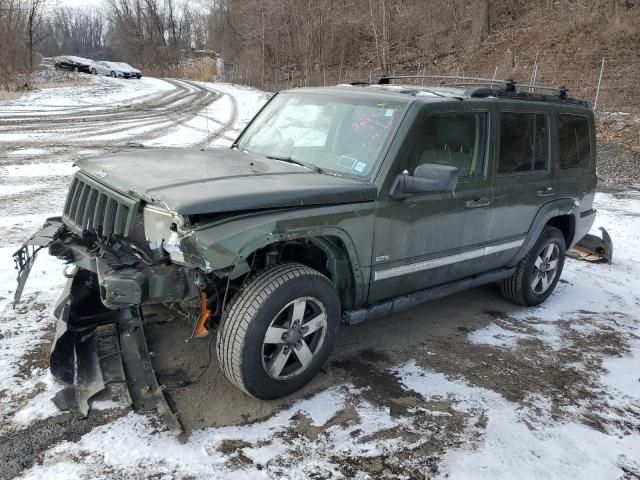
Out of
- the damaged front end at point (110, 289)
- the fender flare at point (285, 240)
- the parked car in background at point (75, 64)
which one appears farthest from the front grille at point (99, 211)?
the parked car in background at point (75, 64)

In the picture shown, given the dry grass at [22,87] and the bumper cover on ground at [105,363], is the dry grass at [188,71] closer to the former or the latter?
the dry grass at [22,87]

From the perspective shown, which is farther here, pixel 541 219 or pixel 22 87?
pixel 22 87

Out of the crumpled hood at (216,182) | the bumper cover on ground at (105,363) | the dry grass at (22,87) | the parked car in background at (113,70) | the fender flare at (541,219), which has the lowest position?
the bumper cover on ground at (105,363)

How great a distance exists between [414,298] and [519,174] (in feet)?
4.86

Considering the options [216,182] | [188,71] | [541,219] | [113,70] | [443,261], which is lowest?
[443,261]

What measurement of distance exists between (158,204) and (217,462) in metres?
1.43

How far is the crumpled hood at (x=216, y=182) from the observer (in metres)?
2.97

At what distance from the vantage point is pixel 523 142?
→ 4.64m

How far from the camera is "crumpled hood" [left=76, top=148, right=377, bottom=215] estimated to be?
2.97 m

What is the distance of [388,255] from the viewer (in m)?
3.77

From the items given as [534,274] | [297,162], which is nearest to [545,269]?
[534,274]

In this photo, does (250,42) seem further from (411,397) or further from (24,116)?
(411,397)

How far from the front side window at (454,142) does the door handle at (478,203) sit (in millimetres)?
202

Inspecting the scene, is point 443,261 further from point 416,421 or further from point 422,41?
point 422,41
